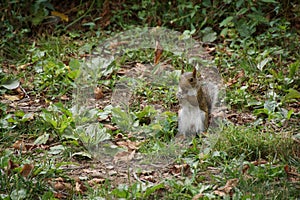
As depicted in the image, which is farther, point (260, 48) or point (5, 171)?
point (260, 48)

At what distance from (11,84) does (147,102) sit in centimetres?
132

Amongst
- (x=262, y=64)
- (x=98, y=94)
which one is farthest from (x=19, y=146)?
(x=262, y=64)

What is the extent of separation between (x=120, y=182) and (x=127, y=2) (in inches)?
131

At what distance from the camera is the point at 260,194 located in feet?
13.6

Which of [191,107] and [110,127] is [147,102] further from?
[191,107]

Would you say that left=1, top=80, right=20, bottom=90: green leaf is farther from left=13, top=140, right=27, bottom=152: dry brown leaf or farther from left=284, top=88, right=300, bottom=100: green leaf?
left=284, top=88, right=300, bottom=100: green leaf

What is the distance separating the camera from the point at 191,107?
5.05 meters

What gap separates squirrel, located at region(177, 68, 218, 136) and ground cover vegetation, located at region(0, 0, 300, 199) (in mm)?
131

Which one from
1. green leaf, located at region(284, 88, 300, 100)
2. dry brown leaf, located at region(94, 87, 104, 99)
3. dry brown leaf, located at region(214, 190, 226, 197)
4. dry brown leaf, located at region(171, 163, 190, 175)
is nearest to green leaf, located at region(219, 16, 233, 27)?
green leaf, located at region(284, 88, 300, 100)

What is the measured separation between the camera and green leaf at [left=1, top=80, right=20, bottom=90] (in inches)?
238

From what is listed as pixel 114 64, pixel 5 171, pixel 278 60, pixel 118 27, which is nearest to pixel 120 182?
pixel 5 171

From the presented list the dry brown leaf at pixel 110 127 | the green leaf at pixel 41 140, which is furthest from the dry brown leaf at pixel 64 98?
the green leaf at pixel 41 140

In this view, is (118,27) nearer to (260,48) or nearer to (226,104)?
(260,48)

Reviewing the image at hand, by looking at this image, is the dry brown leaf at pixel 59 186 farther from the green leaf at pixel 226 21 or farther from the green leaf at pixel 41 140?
the green leaf at pixel 226 21
